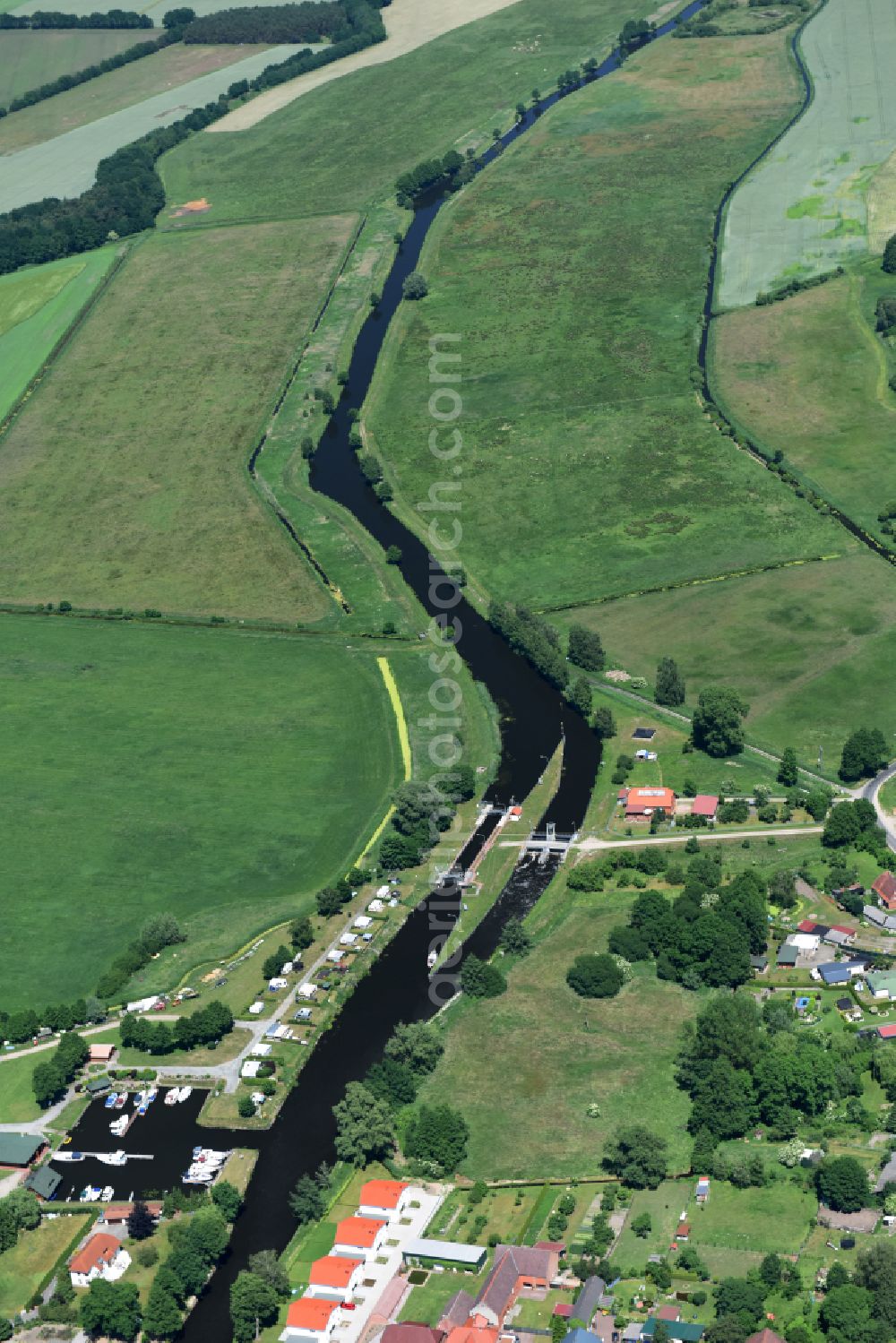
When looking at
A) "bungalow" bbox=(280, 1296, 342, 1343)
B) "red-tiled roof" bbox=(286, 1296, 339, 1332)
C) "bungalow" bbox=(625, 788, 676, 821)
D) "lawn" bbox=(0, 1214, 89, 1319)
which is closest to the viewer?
"bungalow" bbox=(280, 1296, 342, 1343)

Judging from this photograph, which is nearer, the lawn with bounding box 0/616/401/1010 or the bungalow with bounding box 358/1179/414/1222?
the bungalow with bounding box 358/1179/414/1222

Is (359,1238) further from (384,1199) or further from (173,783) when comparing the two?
(173,783)

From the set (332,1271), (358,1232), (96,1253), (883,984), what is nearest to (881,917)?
(883,984)

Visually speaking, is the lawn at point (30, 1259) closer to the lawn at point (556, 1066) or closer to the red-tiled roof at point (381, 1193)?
the red-tiled roof at point (381, 1193)

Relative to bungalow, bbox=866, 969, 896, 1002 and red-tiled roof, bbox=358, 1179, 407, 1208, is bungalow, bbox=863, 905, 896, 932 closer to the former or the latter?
bungalow, bbox=866, 969, 896, 1002

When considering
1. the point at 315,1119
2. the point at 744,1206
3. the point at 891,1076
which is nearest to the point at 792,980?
the point at 891,1076


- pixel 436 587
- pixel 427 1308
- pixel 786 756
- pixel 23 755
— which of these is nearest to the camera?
pixel 427 1308

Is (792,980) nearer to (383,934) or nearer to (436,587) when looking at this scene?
(383,934)

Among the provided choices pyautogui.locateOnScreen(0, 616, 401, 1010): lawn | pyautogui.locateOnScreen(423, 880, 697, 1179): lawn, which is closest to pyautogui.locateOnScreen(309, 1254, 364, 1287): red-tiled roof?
pyautogui.locateOnScreen(423, 880, 697, 1179): lawn
